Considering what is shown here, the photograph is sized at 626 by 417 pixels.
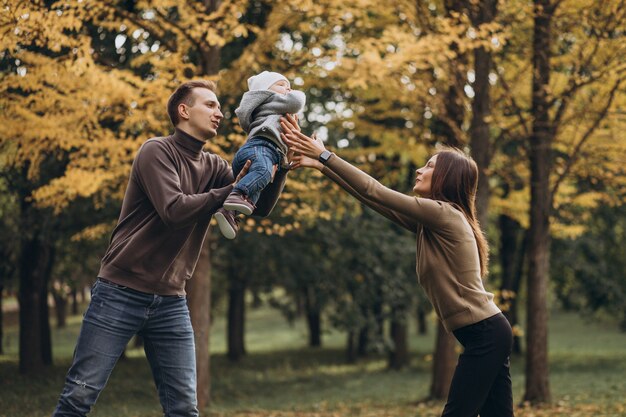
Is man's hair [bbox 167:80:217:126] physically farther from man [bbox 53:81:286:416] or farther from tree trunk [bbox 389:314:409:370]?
tree trunk [bbox 389:314:409:370]

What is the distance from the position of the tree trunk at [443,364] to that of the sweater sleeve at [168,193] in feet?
27.3

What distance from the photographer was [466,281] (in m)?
3.53

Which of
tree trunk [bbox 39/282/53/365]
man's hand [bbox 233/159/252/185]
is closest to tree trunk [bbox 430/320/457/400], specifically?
tree trunk [bbox 39/282/53/365]

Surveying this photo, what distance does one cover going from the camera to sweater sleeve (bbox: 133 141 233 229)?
320 centimetres

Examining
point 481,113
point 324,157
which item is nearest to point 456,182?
point 324,157

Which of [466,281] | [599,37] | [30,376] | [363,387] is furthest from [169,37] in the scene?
[363,387]

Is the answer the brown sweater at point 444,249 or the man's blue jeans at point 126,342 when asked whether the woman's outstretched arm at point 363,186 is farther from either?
the man's blue jeans at point 126,342

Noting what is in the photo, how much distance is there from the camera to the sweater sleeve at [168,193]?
126 inches

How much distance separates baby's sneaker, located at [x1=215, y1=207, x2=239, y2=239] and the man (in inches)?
1.7

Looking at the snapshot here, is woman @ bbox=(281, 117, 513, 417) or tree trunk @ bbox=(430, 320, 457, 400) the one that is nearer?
woman @ bbox=(281, 117, 513, 417)

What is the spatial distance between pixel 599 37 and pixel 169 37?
5610 millimetres

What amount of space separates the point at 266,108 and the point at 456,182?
1001 mm

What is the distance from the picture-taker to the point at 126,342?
132 inches

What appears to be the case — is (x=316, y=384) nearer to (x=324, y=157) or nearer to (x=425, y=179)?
(x=425, y=179)
